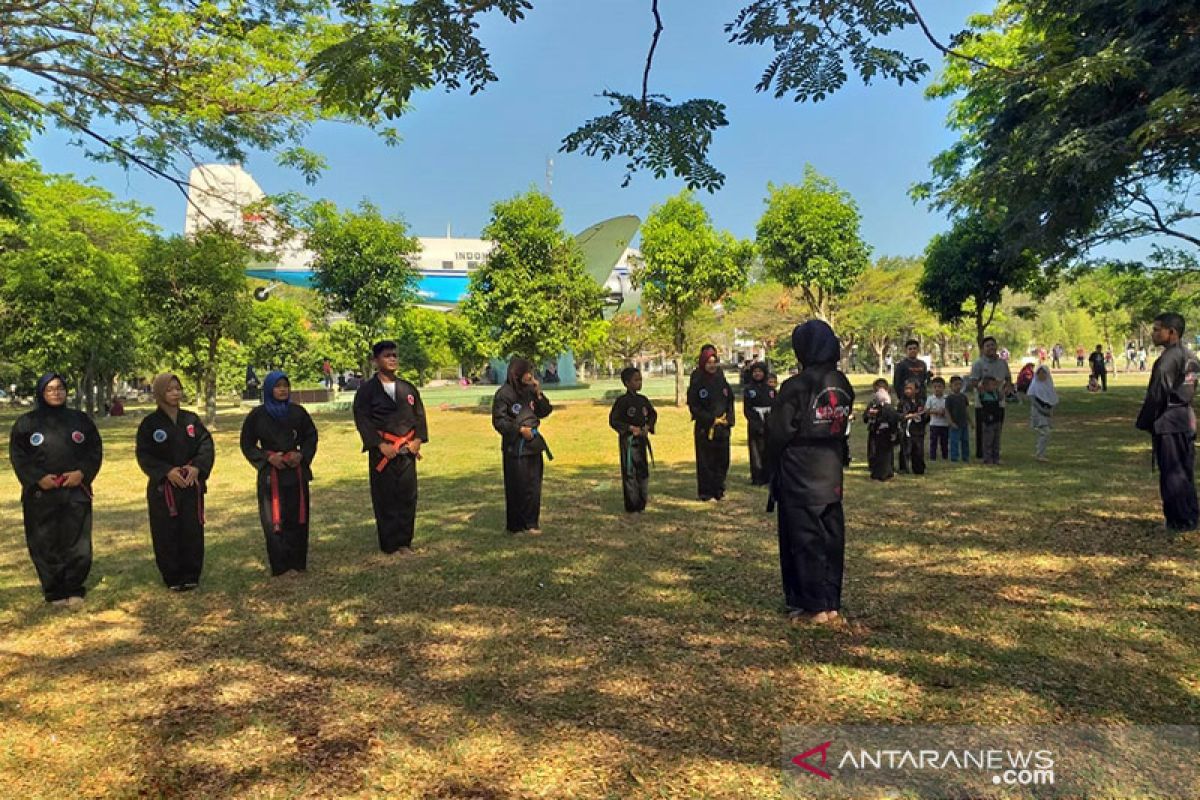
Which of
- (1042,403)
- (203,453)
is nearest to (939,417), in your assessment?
(1042,403)

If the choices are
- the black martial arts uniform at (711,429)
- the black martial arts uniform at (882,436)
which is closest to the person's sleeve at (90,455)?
the black martial arts uniform at (711,429)

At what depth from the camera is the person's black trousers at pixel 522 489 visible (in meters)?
7.44

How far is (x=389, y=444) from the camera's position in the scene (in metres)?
6.68

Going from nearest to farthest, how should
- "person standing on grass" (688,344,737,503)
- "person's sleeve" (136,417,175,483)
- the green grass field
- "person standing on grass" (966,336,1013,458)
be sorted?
the green grass field, "person's sleeve" (136,417,175,483), "person standing on grass" (688,344,737,503), "person standing on grass" (966,336,1013,458)

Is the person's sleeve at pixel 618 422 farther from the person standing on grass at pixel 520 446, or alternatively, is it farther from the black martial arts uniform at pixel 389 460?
the black martial arts uniform at pixel 389 460

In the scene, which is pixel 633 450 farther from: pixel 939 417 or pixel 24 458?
pixel 939 417

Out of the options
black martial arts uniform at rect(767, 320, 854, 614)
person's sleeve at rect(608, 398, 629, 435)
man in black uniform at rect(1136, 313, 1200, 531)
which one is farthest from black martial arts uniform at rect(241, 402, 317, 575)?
man in black uniform at rect(1136, 313, 1200, 531)

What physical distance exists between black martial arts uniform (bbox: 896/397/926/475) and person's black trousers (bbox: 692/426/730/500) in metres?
2.94

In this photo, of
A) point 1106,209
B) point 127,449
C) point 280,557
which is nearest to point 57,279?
point 127,449

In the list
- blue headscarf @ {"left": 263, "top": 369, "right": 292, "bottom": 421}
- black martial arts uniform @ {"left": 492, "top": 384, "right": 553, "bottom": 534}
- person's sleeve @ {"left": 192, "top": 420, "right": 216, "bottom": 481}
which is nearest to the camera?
person's sleeve @ {"left": 192, "top": 420, "right": 216, "bottom": 481}

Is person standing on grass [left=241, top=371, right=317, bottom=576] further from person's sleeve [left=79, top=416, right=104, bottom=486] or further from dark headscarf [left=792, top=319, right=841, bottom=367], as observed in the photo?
dark headscarf [left=792, top=319, right=841, bottom=367]

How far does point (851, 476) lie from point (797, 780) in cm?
799

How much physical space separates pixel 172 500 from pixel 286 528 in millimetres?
869

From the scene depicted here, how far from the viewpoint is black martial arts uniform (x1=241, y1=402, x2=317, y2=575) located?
19.8 ft
